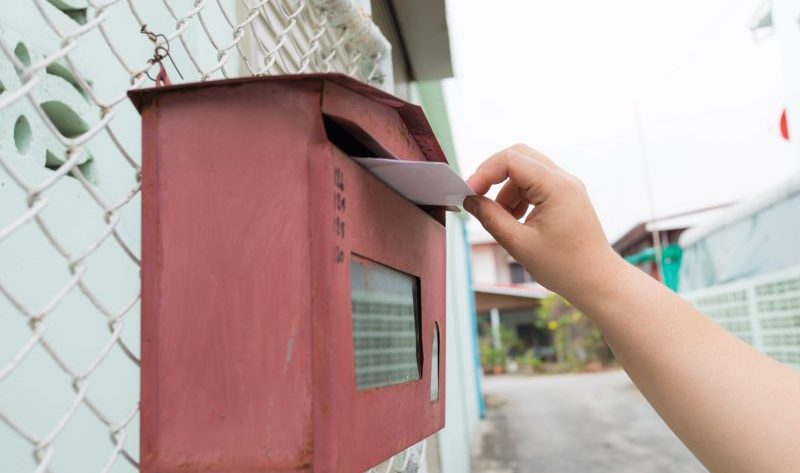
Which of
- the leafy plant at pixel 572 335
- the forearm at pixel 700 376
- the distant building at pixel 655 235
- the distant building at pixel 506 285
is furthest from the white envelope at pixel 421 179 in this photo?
the distant building at pixel 506 285

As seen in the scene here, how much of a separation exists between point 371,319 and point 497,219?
0.26m

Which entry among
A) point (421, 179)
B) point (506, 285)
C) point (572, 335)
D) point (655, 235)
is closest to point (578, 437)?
point (421, 179)

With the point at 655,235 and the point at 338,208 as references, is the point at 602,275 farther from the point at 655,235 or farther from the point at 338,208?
the point at 655,235

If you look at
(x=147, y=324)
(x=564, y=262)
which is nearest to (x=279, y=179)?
(x=147, y=324)

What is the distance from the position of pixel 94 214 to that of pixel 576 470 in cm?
577

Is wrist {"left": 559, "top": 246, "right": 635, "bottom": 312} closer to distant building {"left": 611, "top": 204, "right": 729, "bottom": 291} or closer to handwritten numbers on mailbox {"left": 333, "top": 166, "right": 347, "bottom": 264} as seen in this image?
handwritten numbers on mailbox {"left": 333, "top": 166, "right": 347, "bottom": 264}

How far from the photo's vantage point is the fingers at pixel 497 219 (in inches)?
34.2

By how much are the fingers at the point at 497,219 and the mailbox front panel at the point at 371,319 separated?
0.07m

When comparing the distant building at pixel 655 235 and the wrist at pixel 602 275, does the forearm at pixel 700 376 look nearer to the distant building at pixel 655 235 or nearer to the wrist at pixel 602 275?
the wrist at pixel 602 275

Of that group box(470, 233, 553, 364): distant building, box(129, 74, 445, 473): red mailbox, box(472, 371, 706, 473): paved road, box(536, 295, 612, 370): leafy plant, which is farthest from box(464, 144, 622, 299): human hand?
box(470, 233, 553, 364): distant building

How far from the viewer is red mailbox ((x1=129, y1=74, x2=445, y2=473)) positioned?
575mm

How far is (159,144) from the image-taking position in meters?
0.62

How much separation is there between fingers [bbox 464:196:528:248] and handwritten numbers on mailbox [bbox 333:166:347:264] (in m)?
0.31

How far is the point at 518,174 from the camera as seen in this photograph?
864 mm
